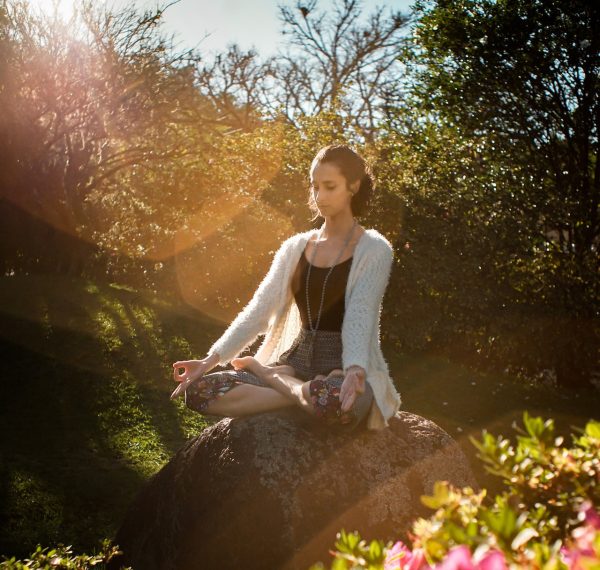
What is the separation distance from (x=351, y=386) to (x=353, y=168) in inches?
59.5

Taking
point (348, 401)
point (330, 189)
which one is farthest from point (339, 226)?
point (348, 401)

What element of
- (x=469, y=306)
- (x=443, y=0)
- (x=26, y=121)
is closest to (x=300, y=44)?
(x=26, y=121)

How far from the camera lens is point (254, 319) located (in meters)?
5.12

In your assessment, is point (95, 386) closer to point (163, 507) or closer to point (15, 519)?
point (15, 519)

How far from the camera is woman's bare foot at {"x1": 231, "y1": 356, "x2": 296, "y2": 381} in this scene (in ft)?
15.5

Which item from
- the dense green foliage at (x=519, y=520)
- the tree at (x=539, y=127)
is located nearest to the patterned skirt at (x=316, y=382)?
the dense green foliage at (x=519, y=520)

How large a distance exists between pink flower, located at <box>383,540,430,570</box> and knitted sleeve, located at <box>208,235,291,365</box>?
10.4 ft

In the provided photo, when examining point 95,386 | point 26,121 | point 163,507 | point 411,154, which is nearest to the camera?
point 163,507

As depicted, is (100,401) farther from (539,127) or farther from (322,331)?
(539,127)

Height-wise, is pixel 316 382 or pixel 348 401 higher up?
pixel 316 382

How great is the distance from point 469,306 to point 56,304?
23.6 feet

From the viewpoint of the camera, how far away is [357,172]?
5.02 m

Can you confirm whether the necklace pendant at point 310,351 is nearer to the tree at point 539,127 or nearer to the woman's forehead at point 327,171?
the woman's forehead at point 327,171

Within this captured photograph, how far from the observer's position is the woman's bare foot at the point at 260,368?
473cm
